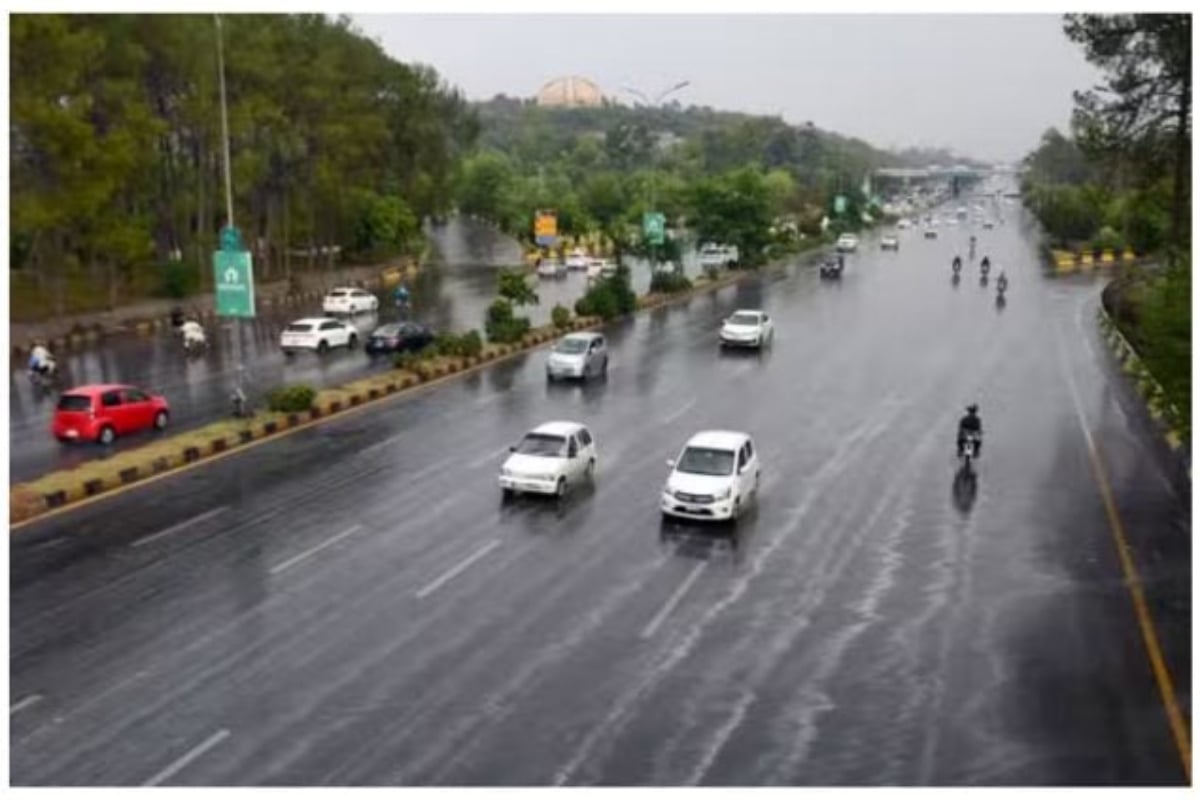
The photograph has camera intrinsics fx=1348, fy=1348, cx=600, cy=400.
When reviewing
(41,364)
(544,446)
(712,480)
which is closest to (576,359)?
(544,446)

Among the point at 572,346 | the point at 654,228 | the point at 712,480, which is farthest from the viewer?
the point at 654,228

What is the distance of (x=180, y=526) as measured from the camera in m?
21.9

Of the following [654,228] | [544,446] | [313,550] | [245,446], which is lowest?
[313,550]

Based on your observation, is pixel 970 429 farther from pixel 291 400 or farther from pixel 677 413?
pixel 291 400

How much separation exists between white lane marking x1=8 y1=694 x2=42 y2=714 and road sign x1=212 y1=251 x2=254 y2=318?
659 inches

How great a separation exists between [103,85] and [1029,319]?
38.5 metres

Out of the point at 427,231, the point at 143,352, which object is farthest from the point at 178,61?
the point at 427,231

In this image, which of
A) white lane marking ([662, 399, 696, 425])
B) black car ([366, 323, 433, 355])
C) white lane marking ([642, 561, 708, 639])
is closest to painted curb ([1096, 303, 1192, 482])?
white lane marking ([642, 561, 708, 639])

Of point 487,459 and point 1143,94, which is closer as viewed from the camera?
point 487,459

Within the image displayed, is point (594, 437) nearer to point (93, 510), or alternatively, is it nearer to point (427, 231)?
point (93, 510)

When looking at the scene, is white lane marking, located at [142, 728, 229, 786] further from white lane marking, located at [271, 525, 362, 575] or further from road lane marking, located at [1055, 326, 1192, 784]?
road lane marking, located at [1055, 326, 1192, 784]

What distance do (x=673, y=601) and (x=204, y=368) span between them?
87.9 feet

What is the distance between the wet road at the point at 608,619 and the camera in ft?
43.6

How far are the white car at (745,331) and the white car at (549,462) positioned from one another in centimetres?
2101
